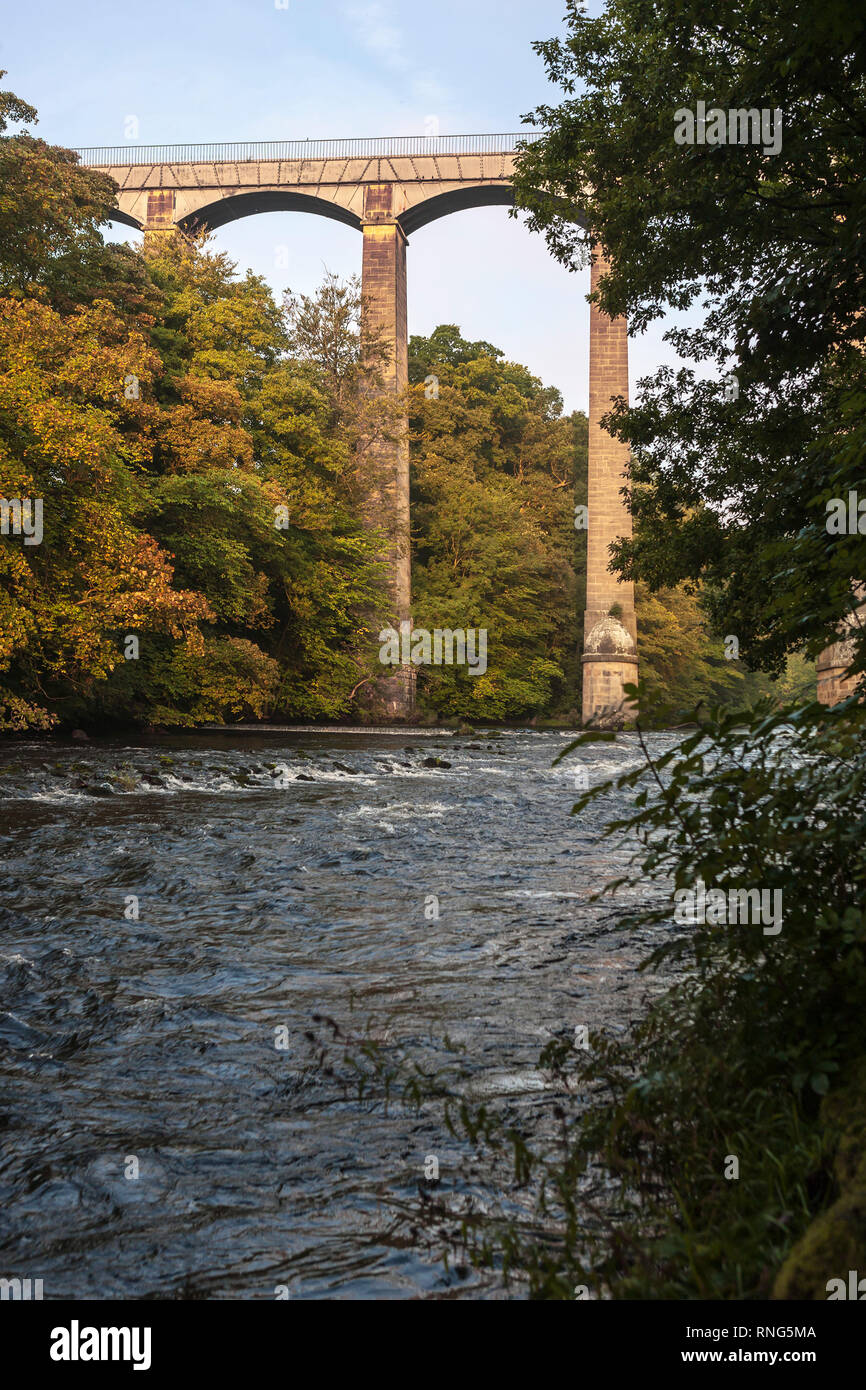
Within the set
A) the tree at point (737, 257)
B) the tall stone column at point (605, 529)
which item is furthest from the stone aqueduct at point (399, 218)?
the tree at point (737, 257)

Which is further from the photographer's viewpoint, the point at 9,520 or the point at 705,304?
the point at 9,520

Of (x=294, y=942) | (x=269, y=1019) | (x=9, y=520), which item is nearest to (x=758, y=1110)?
(x=269, y=1019)

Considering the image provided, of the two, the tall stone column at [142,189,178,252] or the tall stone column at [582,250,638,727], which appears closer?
the tall stone column at [582,250,638,727]

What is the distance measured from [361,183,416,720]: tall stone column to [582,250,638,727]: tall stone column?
7.86 meters

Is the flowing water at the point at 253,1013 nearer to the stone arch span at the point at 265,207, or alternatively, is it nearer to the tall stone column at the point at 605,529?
the tall stone column at the point at 605,529

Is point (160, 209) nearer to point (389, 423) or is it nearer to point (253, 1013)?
point (389, 423)

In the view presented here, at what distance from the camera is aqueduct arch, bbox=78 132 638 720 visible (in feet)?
148

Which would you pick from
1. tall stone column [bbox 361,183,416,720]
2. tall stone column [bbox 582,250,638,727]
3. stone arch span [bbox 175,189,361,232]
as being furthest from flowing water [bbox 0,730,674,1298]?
stone arch span [bbox 175,189,361,232]

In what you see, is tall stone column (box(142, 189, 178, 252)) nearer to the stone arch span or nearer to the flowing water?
the stone arch span

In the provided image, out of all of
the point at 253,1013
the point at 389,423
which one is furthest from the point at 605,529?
the point at 253,1013

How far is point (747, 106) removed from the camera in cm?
832

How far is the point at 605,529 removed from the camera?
45.6m
